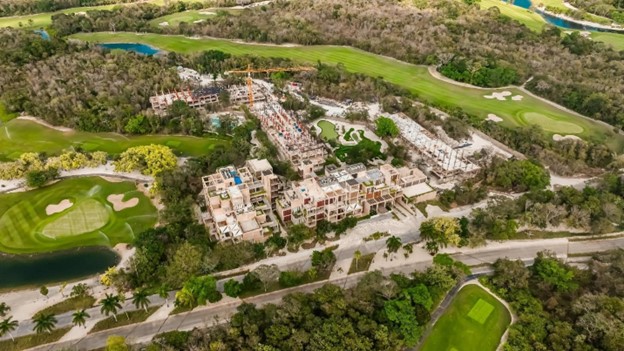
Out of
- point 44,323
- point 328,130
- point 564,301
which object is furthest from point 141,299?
point 328,130

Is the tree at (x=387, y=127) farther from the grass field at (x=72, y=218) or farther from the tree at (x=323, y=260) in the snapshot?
the grass field at (x=72, y=218)

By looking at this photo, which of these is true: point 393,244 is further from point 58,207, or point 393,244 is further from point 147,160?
point 58,207

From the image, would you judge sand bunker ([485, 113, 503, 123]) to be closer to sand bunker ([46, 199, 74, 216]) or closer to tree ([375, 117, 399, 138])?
tree ([375, 117, 399, 138])

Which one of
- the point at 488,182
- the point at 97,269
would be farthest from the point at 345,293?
the point at 488,182

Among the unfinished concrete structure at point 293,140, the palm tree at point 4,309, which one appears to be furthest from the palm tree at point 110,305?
the unfinished concrete structure at point 293,140

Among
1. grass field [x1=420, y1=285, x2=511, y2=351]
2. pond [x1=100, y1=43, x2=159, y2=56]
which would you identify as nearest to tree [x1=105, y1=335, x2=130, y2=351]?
grass field [x1=420, y1=285, x2=511, y2=351]

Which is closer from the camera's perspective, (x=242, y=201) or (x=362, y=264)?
(x=362, y=264)
